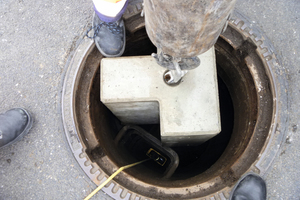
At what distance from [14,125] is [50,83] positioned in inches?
19.0

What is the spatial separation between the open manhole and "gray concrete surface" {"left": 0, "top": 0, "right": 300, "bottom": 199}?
0.11 m

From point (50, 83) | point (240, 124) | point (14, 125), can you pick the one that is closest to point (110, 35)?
point (50, 83)

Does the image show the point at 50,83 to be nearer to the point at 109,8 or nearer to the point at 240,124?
the point at 109,8

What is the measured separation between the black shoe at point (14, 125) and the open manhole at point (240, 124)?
1.13 ft

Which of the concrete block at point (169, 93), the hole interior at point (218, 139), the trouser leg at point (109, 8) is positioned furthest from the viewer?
the hole interior at point (218, 139)

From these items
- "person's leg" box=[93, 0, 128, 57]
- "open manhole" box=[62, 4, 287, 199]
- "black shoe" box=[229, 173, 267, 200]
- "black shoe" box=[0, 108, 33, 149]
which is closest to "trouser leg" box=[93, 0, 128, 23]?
"person's leg" box=[93, 0, 128, 57]

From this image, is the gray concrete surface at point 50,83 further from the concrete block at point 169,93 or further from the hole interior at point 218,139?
the concrete block at point 169,93

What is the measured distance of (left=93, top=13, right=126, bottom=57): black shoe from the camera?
1.98 m

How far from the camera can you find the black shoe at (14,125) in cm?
180

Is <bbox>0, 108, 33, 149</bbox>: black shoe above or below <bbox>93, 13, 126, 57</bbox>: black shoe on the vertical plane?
below

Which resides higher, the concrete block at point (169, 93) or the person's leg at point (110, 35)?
the person's leg at point (110, 35)

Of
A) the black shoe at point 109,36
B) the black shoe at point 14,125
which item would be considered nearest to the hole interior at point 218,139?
the black shoe at point 109,36

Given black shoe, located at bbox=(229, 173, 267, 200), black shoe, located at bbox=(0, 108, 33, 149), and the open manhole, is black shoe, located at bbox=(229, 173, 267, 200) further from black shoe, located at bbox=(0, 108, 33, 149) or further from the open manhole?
black shoe, located at bbox=(0, 108, 33, 149)

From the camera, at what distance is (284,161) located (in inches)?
73.2
